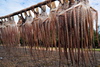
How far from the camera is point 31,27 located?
51.7 inches

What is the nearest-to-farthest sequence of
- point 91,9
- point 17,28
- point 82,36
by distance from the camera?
point 82,36 → point 91,9 → point 17,28

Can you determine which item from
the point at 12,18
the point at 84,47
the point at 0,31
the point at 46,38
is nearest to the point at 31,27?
the point at 46,38

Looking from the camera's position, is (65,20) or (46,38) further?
(46,38)

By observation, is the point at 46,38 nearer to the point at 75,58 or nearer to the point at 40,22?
the point at 40,22

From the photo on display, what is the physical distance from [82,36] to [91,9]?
0.77 ft

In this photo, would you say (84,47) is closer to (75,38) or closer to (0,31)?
(75,38)

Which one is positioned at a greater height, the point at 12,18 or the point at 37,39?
the point at 12,18

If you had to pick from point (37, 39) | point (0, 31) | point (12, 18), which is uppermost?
point (12, 18)

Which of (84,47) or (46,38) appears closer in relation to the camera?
(84,47)

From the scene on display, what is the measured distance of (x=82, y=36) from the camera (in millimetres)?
694

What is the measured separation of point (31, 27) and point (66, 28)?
660 mm

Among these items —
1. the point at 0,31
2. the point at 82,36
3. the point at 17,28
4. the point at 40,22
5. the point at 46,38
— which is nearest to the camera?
the point at 82,36

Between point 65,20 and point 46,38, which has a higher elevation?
point 65,20

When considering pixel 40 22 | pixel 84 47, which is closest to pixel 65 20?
pixel 84 47
